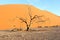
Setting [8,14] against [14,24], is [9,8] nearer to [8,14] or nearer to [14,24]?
[8,14]

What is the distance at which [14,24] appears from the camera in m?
41.1

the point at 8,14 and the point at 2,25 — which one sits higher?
the point at 8,14

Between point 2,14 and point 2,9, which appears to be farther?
point 2,9

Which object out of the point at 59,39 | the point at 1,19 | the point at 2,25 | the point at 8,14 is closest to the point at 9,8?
the point at 8,14

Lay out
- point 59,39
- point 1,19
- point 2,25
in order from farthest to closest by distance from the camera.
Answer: point 1,19 < point 2,25 < point 59,39

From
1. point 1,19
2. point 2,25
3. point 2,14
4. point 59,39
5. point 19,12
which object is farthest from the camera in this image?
point 19,12

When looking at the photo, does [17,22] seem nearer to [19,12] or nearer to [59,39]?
[19,12]

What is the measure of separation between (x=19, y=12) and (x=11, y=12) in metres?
2.14

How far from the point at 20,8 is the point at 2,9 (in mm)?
5387

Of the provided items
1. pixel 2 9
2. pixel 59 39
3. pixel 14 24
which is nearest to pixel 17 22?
pixel 14 24

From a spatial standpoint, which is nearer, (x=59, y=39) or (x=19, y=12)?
(x=59, y=39)

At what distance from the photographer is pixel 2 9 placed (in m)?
54.1

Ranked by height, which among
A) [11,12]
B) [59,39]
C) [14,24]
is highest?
[11,12]

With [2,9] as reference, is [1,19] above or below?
below
